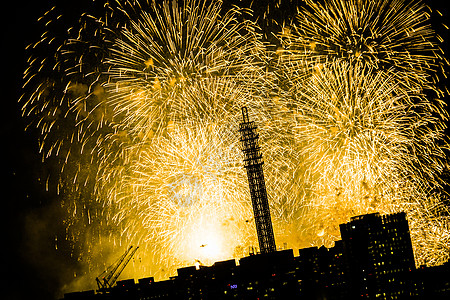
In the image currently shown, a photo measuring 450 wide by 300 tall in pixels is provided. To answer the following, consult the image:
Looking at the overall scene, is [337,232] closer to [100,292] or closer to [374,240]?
[374,240]

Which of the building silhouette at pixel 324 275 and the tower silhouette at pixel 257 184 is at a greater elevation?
the tower silhouette at pixel 257 184

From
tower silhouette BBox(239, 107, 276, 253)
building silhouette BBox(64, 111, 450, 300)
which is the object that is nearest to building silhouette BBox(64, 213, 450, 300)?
building silhouette BBox(64, 111, 450, 300)

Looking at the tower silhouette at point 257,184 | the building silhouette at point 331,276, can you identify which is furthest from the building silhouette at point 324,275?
the tower silhouette at point 257,184

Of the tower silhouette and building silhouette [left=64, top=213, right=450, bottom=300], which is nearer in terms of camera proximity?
the tower silhouette

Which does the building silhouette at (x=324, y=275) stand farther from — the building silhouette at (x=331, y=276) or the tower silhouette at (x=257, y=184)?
the tower silhouette at (x=257, y=184)

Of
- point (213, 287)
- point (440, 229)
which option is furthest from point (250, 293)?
point (440, 229)

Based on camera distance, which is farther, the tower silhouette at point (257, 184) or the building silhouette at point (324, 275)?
the building silhouette at point (324, 275)

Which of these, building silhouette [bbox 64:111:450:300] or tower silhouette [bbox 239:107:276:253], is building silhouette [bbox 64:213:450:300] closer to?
building silhouette [bbox 64:111:450:300]
